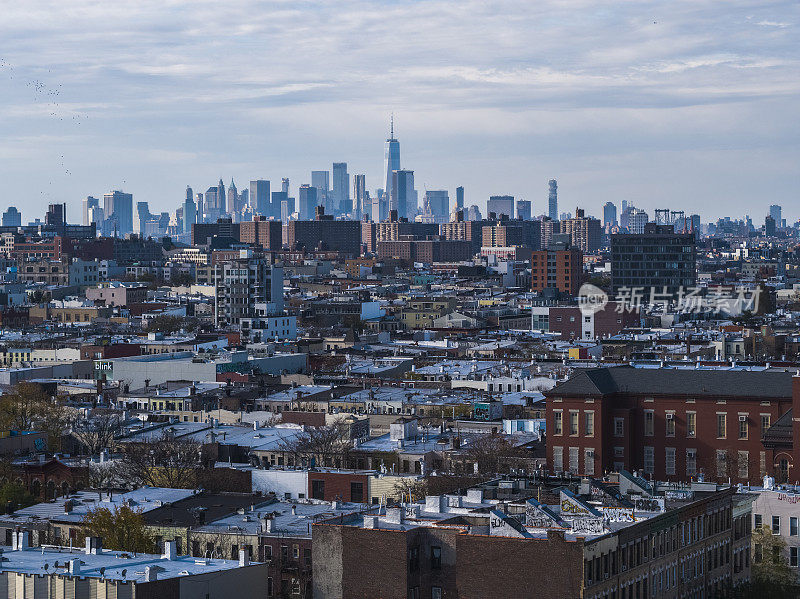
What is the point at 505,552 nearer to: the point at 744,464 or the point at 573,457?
the point at 573,457

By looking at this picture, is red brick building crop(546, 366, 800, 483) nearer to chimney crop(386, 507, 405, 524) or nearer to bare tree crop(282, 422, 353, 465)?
bare tree crop(282, 422, 353, 465)

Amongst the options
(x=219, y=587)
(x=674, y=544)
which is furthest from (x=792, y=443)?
(x=219, y=587)

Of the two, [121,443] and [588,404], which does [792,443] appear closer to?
[588,404]

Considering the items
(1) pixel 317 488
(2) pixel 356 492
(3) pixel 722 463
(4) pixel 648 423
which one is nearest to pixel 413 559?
(2) pixel 356 492

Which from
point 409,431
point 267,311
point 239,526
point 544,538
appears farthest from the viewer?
point 267,311

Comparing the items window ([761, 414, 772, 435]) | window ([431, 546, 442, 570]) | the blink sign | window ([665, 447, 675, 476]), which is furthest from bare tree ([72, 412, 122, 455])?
→ window ([431, 546, 442, 570])

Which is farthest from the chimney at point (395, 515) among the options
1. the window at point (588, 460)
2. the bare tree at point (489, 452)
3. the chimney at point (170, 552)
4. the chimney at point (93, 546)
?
the window at point (588, 460)
